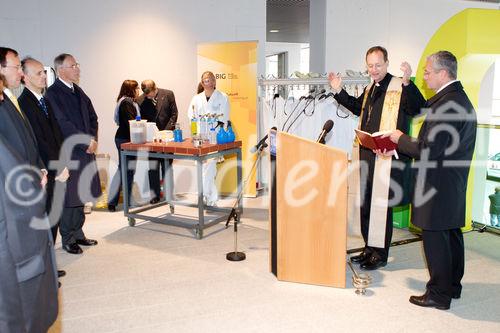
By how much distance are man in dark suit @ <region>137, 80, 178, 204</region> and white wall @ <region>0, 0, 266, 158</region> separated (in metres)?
0.56

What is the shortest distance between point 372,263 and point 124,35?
4.54 metres

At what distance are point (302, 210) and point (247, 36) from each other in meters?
4.04

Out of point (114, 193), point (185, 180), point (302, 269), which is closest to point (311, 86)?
point (185, 180)

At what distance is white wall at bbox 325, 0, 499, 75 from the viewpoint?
270 inches

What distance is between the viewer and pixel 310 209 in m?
3.16

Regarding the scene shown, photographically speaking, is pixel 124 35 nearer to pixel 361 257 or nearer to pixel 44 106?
pixel 44 106

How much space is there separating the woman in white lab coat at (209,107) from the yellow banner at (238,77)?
0.45 m

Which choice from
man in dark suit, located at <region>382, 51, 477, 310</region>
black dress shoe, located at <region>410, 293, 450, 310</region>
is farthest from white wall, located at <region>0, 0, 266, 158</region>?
black dress shoe, located at <region>410, 293, 450, 310</region>

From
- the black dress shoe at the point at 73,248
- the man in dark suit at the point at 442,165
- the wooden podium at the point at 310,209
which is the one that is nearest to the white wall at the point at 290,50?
the black dress shoe at the point at 73,248

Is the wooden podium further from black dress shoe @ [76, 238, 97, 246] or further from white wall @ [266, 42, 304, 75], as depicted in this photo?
white wall @ [266, 42, 304, 75]

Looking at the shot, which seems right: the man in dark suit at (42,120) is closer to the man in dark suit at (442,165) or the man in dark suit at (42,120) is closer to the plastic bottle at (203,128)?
the plastic bottle at (203,128)

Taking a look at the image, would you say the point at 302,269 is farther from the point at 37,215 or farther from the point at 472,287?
the point at 37,215

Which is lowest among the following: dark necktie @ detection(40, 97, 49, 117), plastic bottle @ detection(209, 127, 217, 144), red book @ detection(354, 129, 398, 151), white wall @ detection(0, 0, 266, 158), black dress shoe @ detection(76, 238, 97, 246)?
black dress shoe @ detection(76, 238, 97, 246)

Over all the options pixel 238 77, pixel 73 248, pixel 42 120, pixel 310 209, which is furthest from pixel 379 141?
pixel 238 77
